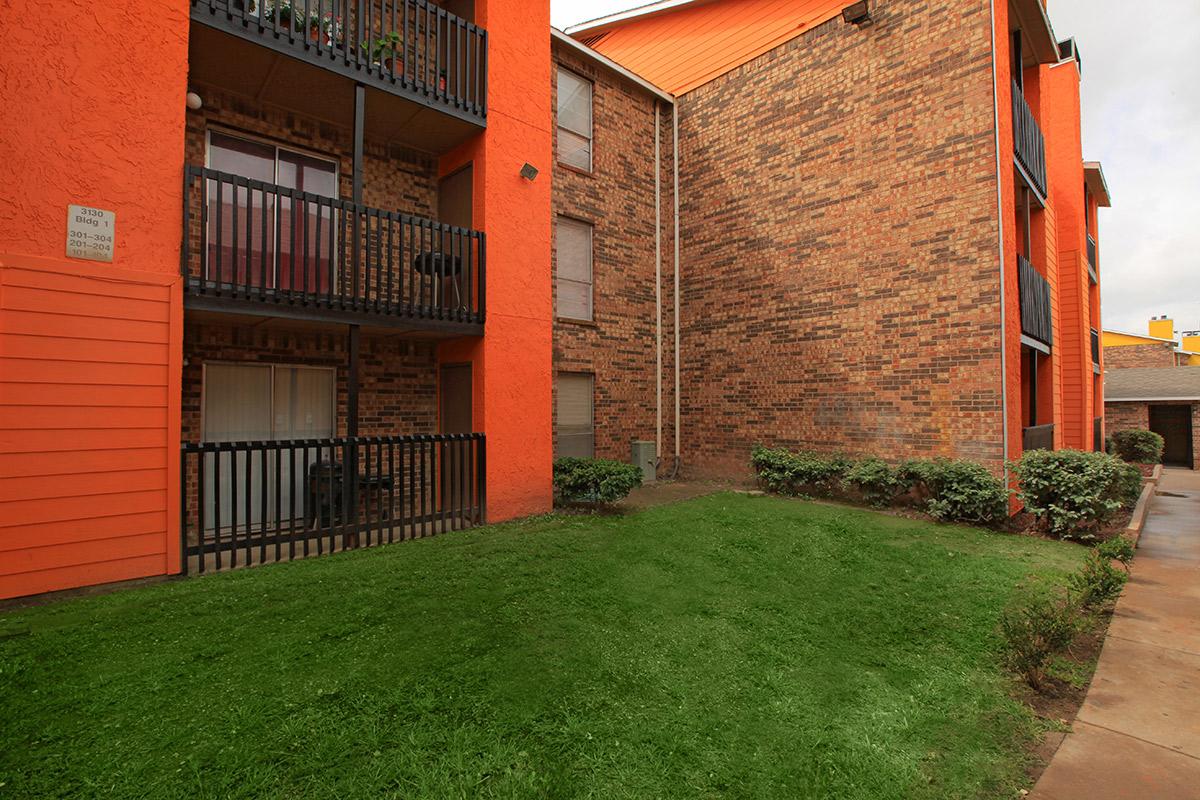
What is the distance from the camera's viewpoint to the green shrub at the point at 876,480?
28.1 ft

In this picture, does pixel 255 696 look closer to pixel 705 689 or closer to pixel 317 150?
pixel 705 689

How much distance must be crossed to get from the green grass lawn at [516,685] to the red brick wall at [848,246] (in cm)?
410

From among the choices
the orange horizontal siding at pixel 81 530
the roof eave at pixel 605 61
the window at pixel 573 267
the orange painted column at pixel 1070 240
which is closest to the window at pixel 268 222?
the orange horizontal siding at pixel 81 530

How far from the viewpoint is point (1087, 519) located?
7.14 metres

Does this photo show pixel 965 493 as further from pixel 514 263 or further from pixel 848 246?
pixel 514 263

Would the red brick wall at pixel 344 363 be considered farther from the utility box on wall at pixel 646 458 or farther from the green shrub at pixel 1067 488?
the green shrub at pixel 1067 488

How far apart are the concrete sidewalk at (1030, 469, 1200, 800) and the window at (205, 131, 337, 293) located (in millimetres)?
6950

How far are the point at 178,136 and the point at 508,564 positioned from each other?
5053mm

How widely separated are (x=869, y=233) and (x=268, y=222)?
898 centimetres

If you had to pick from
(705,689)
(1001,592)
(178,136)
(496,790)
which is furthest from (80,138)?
(1001,592)

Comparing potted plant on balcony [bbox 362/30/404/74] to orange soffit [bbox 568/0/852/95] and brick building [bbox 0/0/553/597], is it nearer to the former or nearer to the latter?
brick building [bbox 0/0/553/597]


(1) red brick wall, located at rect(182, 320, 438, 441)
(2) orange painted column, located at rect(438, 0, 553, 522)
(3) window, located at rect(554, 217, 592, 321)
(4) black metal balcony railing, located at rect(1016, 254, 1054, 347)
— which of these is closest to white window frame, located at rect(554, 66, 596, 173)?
(3) window, located at rect(554, 217, 592, 321)

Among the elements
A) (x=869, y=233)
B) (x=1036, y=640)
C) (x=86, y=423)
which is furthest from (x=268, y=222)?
(x=869, y=233)

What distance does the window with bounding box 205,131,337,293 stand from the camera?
5.56 meters
